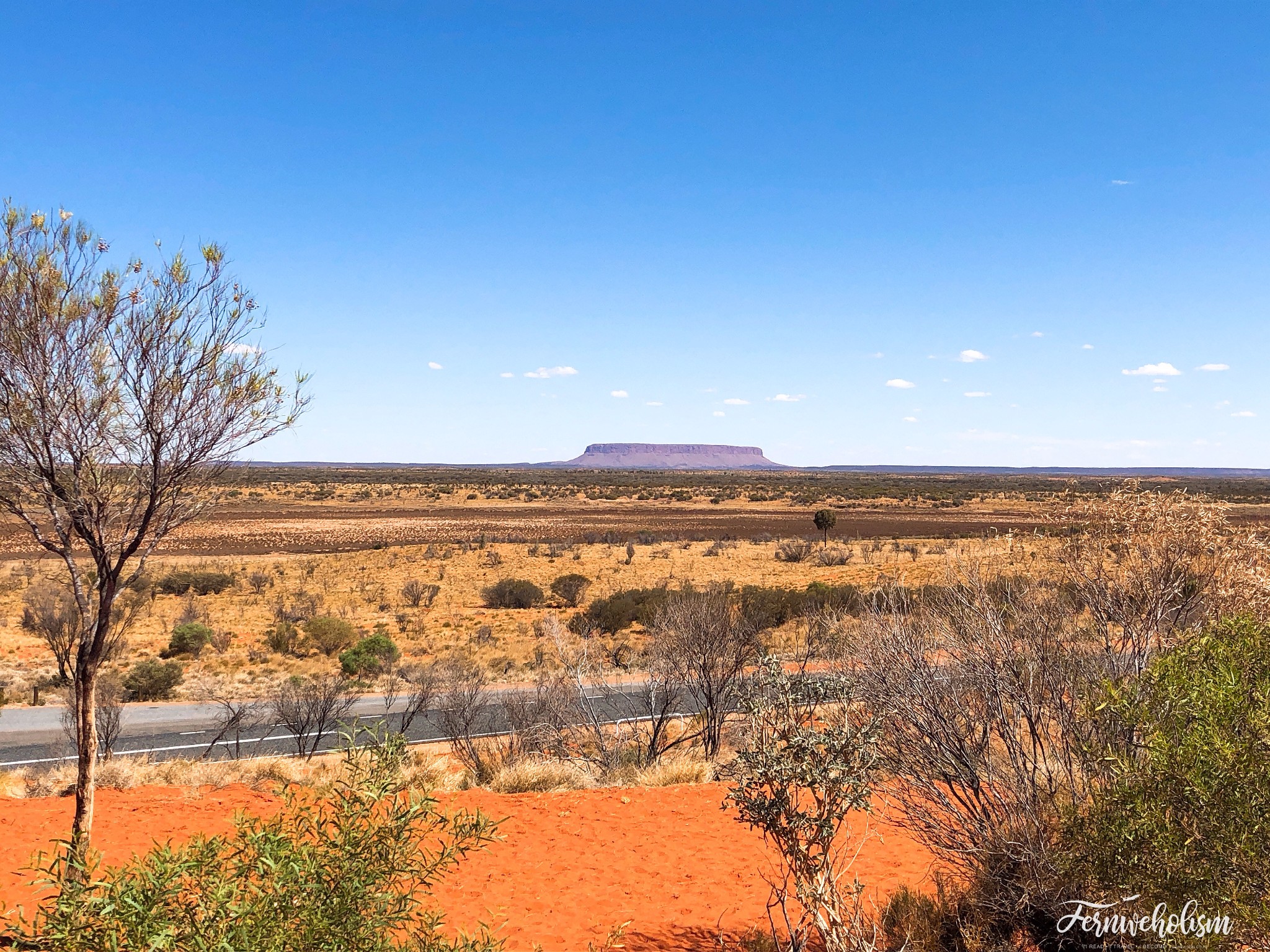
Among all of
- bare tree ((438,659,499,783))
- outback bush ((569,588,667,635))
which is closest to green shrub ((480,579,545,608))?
outback bush ((569,588,667,635))

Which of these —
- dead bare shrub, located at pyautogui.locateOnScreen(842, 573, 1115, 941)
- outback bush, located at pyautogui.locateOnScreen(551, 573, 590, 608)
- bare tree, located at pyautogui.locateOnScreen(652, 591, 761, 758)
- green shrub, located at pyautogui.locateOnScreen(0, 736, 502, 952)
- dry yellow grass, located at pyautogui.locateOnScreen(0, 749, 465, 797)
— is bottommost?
outback bush, located at pyautogui.locateOnScreen(551, 573, 590, 608)

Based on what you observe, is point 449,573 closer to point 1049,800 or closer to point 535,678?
point 535,678

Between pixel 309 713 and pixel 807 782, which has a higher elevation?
pixel 807 782

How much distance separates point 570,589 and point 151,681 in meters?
14.8

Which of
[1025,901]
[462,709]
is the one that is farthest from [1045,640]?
[462,709]

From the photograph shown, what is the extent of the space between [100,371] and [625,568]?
30.9 meters

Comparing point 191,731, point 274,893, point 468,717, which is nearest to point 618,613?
point 468,717

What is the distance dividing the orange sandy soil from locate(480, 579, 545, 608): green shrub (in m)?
19.6

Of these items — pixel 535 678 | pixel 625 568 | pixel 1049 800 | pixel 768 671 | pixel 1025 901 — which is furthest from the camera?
pixel 625 568

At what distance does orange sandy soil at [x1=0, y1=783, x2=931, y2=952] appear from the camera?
685cm

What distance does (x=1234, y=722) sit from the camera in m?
3.85

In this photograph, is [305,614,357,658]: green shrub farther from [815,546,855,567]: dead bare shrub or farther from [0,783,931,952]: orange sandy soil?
[815,546,855,567]: dead bare shrub

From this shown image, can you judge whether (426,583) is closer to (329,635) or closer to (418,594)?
(418,594)

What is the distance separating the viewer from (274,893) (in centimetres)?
285
